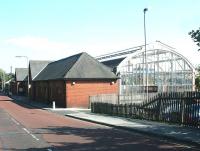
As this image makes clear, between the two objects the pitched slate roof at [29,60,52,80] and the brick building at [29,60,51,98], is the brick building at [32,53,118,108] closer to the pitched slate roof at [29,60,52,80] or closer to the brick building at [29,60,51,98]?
the brick building at [29,60,51,98]

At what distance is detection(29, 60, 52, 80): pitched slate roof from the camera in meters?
74.9

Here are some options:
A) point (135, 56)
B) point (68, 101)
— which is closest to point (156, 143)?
point (68, 101)

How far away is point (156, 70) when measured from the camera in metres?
57.8

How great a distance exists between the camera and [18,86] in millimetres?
109312

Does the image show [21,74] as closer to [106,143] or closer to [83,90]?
[83,90]

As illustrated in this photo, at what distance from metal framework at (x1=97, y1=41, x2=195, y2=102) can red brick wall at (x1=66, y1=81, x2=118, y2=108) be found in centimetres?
401

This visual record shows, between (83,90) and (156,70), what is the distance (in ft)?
44.2

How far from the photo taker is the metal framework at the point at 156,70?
55.8 meters

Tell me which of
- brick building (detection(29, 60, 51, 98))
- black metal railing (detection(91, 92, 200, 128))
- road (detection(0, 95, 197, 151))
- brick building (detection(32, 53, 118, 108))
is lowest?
road (detection(0, 95, 197, 151))

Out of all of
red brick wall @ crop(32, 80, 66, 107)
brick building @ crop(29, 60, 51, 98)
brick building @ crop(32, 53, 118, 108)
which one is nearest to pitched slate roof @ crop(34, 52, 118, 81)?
brick building @ crop(32, 53, 118, 108)

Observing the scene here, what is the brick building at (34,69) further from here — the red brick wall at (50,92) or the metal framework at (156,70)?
the metal framework at (156,70)

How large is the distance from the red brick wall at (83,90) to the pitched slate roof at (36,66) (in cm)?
2645

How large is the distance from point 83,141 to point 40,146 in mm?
2009

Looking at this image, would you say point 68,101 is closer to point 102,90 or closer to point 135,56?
point 102,90
